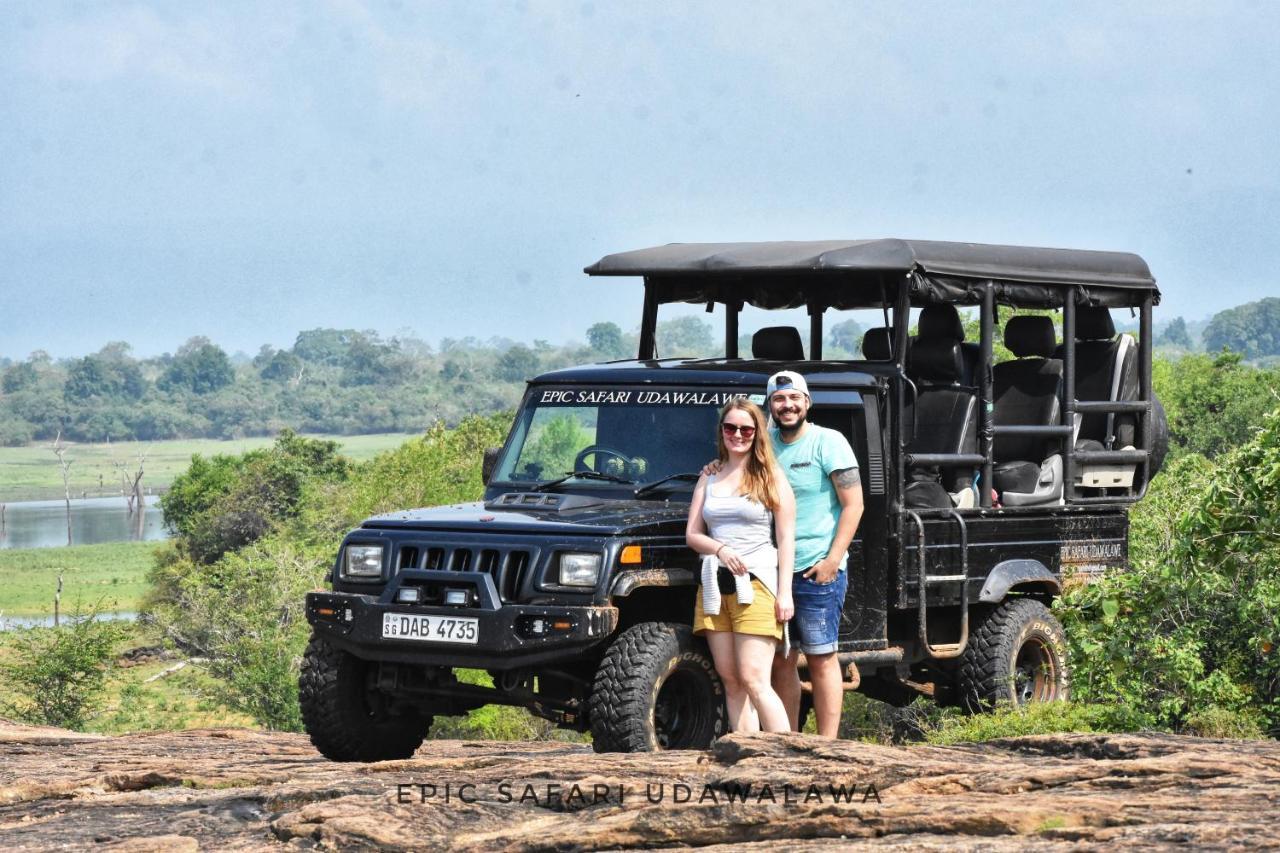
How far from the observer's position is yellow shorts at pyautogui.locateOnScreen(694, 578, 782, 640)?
7.89 metres

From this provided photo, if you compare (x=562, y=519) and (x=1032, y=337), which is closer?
(x=562, y=519)

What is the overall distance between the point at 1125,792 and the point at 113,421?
196m

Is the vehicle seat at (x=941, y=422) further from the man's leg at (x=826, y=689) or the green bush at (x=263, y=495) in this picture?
the green bush at (x=263, y=495)

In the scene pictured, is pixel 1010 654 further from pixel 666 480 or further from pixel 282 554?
pixel 282 554

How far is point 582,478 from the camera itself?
9453 mm

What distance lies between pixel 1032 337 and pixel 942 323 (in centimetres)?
86

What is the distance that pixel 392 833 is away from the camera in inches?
258

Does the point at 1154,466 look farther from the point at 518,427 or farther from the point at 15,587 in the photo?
the point at 15,587

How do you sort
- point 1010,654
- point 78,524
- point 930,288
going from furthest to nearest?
point 78,524 < point 1010,654 < point 930,288

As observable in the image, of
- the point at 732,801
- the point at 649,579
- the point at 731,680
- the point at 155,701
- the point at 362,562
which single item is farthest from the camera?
the point at 155,701

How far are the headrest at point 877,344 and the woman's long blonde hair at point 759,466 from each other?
3.22 m

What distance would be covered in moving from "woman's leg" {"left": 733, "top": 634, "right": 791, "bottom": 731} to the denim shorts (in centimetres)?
33

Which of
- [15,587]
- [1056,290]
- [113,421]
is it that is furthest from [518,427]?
[113,421]

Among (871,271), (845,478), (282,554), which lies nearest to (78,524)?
(282,554)
